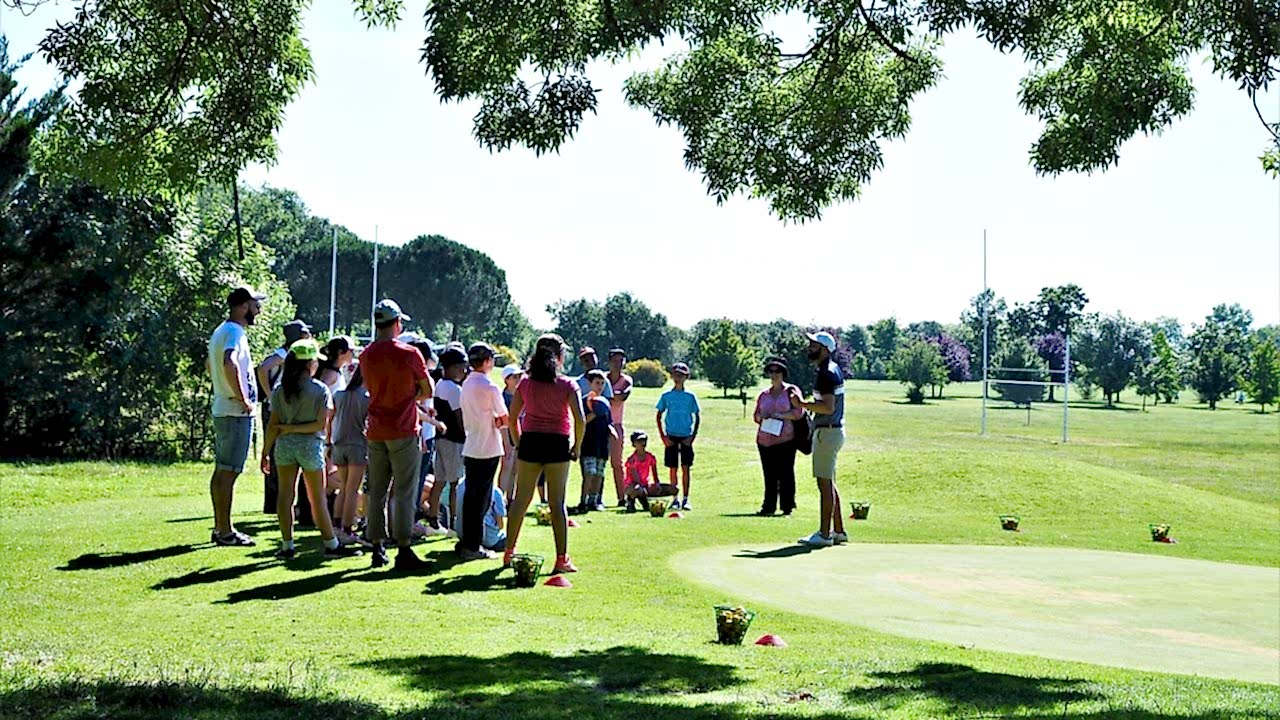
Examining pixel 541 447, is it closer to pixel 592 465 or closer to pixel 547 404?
pixel 547 404

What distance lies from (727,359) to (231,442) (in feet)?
256

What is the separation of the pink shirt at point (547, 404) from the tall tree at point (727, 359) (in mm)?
75695

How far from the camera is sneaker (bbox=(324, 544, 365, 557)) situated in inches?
466

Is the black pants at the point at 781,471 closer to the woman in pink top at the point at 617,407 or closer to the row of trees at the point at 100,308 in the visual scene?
the woman in pink top at the point at 617,407

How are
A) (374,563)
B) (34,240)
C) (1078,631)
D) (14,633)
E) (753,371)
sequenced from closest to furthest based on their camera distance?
(14,633) → (1078,631) → (374,563) → (34,240) → (753,371)

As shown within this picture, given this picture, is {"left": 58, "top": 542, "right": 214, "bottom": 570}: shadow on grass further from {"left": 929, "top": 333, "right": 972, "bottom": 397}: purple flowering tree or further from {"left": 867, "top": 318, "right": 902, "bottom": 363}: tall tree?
{"left": 867, "top": 318, "right": 902, "bottom": 363}: tall tree

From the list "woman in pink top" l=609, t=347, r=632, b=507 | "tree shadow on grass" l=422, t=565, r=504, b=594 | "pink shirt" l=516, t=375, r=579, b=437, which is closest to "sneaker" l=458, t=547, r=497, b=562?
"tree shadow on grass" l=422, t=565, r=504, b=594

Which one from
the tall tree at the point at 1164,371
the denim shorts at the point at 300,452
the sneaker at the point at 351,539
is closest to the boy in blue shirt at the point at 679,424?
the sneaker at the point at 351,539

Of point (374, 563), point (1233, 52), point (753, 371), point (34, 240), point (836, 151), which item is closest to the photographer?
point (1233, 52)

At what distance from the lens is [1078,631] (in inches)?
392

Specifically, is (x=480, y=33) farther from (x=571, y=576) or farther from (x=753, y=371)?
(x=753, y=371)

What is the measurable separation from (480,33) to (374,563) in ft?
15.5

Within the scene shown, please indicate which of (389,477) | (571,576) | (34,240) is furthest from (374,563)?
(34,240)

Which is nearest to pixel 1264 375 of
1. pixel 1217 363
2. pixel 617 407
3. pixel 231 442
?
pixel 1217 363
